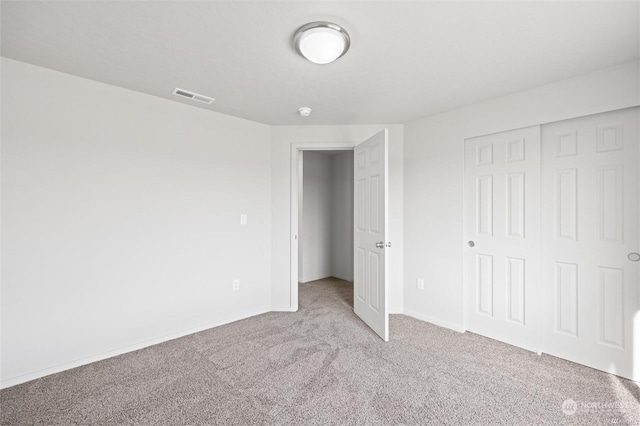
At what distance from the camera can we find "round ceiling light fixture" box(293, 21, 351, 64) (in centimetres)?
161

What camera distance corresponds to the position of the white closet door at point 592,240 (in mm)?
2068

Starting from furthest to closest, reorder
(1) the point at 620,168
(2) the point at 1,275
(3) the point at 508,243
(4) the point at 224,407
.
Result: 1. (3) the point at 508,243
2. (1) the point at 620,168
3. (2) the point at 1,275
4. (4) the point at 224,407

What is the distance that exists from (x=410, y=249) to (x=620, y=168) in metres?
1.87

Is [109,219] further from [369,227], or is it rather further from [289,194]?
[369,227]

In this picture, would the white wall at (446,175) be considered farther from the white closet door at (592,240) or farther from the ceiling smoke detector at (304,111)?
the ceiling smoke detector at (304,111)

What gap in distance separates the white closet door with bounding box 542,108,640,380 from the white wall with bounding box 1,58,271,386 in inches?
117

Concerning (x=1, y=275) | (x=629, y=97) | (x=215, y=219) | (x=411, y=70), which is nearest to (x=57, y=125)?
(x=1, y=275)

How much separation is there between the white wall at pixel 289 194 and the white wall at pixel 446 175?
94 millimetres

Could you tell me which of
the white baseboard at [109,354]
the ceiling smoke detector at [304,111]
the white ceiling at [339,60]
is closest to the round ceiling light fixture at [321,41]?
the white ceiling at [339,60]

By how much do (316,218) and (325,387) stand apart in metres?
3.38

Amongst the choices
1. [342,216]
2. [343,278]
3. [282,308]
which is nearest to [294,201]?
[282,308]

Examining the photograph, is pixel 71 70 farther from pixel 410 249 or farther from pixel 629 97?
pixel 629 97

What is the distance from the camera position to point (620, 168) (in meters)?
Result: 2.10

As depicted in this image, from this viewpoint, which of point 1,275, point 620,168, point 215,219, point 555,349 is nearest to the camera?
point 1,275
